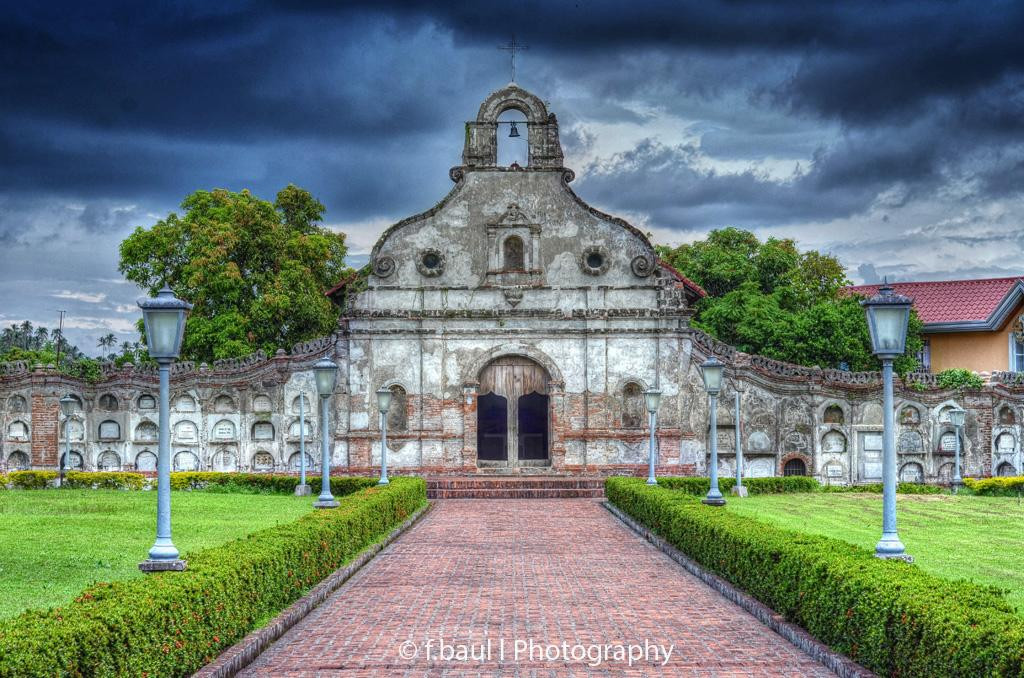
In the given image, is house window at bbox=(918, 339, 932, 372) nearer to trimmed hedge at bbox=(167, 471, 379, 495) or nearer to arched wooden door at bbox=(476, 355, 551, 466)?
arched wooden door at bbox=(476, 355, 551, 466)

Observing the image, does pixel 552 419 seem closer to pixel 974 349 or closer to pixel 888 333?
pixel 974 349

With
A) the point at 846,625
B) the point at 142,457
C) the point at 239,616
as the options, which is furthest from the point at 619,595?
the point at 142,457

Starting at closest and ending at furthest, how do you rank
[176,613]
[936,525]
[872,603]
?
[176,613], [872,603], [936,525]

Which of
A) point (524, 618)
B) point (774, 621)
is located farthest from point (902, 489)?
point (524, 618)

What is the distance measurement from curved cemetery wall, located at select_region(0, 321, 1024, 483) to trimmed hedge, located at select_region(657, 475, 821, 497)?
118 inches

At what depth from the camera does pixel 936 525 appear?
21875 mm

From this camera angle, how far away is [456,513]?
2725 cm

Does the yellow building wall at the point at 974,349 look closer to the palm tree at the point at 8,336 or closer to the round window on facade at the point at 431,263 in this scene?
the round window on facade at the point at 431,263

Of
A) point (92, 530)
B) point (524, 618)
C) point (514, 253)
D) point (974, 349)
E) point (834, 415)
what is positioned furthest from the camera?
point (974, 349)

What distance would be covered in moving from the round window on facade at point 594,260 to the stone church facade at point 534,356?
65 millimetres

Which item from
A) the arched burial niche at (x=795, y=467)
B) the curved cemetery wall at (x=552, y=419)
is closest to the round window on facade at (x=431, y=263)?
the curved cemetery wall at (x=552, y=419)

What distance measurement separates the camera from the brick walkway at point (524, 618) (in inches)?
430

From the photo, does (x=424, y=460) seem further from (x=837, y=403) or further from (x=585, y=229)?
(x=837, y=403)

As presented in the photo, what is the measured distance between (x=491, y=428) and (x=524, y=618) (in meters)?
24.0
